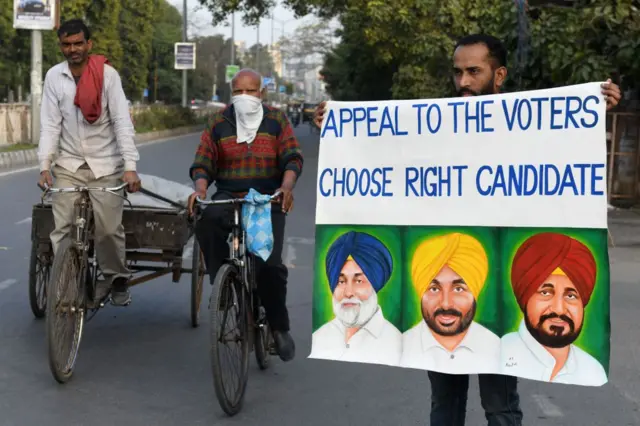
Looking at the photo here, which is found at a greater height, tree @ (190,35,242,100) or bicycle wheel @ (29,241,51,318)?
tree @ (190,35,242,100)

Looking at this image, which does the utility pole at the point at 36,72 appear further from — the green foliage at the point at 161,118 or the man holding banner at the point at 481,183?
the man holding banner at the point at 481,183

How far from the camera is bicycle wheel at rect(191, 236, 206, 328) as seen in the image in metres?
6.93

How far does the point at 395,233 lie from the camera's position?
3877 millimetres

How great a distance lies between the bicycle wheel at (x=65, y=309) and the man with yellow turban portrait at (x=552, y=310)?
2.57 meters

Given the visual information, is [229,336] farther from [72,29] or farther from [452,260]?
[72,29]

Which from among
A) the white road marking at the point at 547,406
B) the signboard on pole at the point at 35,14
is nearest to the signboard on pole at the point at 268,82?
the white road marking at the point at 547,406

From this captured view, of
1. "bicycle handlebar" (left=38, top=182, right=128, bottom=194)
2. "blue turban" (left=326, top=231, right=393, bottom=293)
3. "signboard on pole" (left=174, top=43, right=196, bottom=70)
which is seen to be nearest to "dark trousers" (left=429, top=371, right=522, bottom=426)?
"blue turban" (left=326, top=231, right=393, bottom=293)

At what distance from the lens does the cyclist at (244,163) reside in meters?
5.35

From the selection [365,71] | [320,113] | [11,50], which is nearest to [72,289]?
[320,113]

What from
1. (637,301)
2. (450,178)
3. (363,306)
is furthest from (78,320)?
(637,301)

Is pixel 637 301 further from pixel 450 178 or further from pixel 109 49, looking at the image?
pixel 109 49

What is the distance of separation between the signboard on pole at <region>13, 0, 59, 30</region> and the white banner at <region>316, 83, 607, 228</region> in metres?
24.1

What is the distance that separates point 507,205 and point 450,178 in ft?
0.74

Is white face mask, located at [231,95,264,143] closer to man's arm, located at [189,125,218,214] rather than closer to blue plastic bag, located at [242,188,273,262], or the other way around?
man's arm, located at [189,125,218,214]
